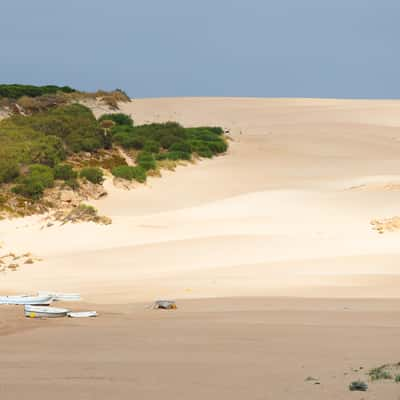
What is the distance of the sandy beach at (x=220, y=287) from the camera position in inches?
262

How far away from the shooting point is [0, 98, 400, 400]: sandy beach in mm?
6648

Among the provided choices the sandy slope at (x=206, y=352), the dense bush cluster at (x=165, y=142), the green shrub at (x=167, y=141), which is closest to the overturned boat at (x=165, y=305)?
the sandy slope at (x=206, y=352)

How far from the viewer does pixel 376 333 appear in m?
8.78

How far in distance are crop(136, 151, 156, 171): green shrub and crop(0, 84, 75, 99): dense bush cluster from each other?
16.9 meters

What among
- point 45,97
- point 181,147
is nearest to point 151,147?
point 181,147

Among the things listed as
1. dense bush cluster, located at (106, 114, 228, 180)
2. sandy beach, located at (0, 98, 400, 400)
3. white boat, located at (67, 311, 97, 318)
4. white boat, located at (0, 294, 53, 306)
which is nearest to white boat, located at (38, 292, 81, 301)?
white boat, located at (0, 294, 53, 306)

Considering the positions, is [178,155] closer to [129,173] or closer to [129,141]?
[129,141]

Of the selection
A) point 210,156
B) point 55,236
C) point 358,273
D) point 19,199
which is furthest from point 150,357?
point 210,156

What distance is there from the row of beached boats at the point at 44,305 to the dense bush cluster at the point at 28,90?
35.9 meters

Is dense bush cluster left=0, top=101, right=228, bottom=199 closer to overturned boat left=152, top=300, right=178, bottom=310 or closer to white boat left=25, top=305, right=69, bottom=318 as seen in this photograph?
A: overturned boat left=152, top=300, right=178, bottom=310

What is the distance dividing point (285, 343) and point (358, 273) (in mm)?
6672

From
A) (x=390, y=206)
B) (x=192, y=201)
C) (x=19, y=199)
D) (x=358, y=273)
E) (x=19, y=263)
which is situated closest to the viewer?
(x=358, y=273)

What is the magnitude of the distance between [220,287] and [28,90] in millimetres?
38507

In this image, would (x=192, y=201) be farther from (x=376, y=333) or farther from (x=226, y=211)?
(x=376, y=333)
